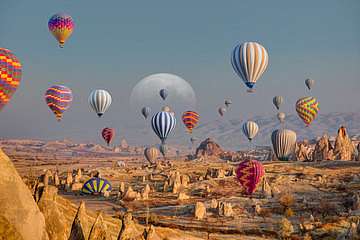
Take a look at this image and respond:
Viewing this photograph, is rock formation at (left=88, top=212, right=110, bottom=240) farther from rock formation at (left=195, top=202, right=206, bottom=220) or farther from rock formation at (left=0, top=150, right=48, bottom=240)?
rock formation at (left=195, top=202, right=206, bottom=220)

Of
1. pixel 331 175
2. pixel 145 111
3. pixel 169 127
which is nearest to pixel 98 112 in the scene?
pixel 169 127

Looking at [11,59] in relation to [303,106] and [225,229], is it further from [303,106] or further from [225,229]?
[303,106]

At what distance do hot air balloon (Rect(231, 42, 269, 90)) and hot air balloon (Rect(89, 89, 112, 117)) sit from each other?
116 feet

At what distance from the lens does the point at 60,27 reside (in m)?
A: 69.9

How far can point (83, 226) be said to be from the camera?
522 inches

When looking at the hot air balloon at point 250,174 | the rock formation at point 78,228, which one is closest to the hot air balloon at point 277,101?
the hot air balloon at point 250,174

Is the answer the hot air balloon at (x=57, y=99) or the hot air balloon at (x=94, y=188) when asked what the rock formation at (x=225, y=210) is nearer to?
the hot air balloon at (x=94, y=188)

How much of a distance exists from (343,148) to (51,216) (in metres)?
95.1

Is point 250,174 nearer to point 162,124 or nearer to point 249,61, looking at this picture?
point 249,61

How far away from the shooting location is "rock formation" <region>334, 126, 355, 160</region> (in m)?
96.1

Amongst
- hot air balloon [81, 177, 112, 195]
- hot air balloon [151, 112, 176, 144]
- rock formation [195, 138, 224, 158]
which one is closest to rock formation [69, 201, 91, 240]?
hot air balloon [81, 177, 112, 195]

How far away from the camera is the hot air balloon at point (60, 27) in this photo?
6994cm

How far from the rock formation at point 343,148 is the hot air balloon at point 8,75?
74.4 meters

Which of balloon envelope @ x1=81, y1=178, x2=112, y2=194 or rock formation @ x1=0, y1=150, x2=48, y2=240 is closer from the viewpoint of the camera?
rock formation @ x1=0, y1=150, x2=48, y2=240
